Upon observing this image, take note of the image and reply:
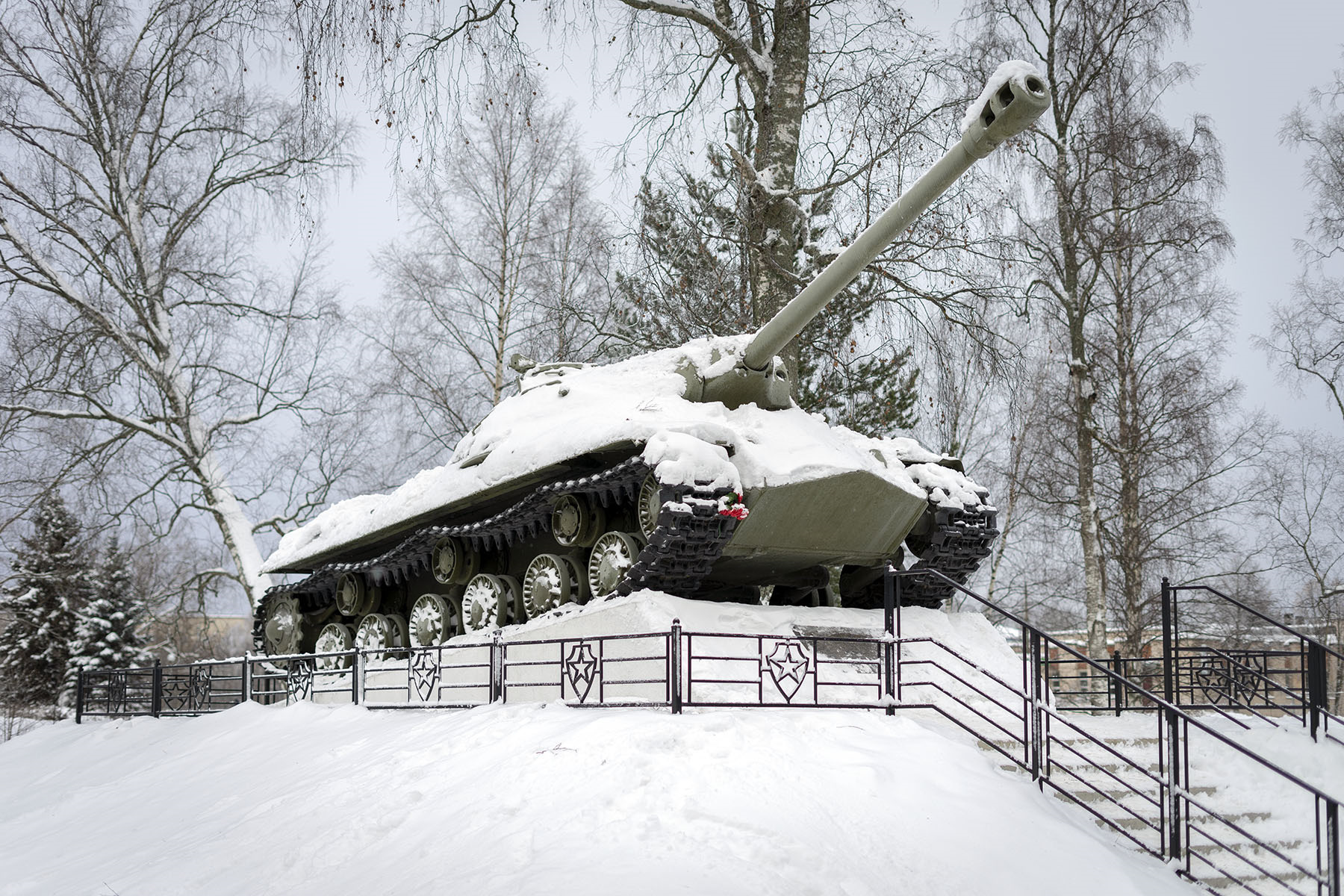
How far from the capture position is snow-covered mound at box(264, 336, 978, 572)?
9.91 metres

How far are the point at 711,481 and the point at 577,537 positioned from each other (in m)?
1.96

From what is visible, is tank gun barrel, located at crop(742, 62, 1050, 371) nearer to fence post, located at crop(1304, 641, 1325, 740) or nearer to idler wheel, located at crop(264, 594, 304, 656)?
fence post, located at crop(1304, 641, 1325, 740)

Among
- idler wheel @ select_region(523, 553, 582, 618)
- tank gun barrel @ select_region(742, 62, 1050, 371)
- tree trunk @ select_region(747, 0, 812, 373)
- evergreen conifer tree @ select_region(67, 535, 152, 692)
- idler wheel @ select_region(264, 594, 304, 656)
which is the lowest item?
→ evergreen conifer tree @ select_region(67, 535, 152, 692)

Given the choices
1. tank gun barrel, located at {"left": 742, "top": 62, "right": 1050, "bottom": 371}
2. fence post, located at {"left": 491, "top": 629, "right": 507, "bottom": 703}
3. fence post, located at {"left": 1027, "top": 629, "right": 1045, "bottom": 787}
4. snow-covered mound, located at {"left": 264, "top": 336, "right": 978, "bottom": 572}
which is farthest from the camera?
snow-covered mound, located at {"left": 264, "top": 336, "right": 978, "bottom": 572}

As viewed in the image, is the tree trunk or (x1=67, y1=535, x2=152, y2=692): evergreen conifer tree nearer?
the tree trunk

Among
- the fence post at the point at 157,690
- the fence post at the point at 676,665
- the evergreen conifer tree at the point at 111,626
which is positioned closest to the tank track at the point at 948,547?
the fence post at the point at 676,665

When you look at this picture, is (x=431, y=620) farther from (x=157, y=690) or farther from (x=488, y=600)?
(x=157, y=690)

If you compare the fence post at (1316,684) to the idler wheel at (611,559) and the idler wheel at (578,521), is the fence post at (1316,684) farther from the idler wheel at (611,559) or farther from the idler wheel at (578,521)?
the idler wheel at (578,521)

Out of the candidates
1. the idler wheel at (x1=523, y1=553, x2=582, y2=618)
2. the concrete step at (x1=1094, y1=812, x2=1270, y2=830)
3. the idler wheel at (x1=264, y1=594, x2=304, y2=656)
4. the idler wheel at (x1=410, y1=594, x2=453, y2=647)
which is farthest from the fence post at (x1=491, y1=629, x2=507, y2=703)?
the idler wheel at (x1=264, y1=594, x2=304, y2=656)

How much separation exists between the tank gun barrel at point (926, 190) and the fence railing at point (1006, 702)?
254 centimetres

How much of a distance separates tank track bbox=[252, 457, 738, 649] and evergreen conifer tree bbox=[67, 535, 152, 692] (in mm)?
16120

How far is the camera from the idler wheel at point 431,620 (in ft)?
41.5

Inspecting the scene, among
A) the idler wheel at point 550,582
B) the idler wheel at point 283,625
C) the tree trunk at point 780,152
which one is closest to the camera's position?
the idler wheel at point 550,582

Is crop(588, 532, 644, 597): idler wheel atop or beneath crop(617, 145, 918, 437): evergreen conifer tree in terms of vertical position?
beneath
